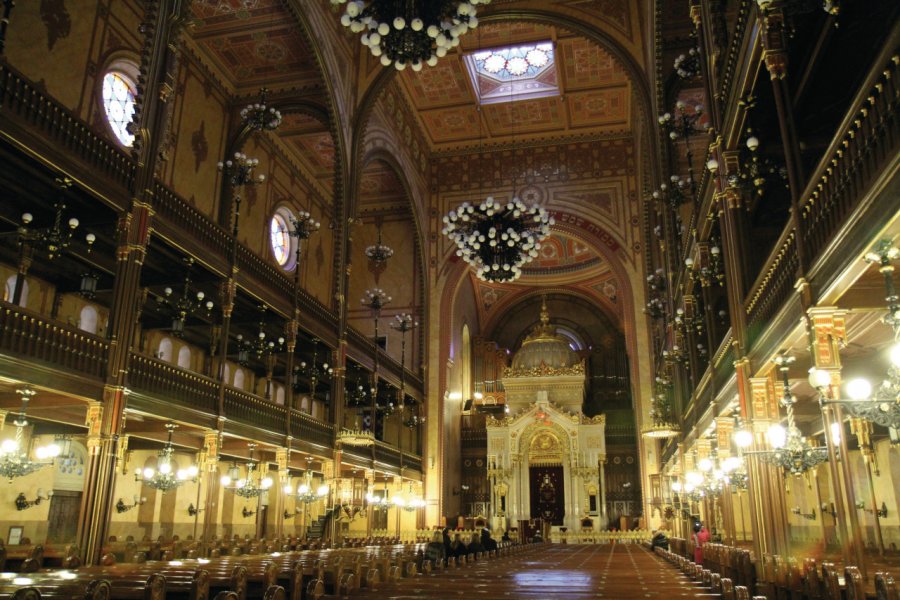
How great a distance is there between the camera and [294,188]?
85.2 ft

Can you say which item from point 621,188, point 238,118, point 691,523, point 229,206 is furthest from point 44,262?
point 621,188

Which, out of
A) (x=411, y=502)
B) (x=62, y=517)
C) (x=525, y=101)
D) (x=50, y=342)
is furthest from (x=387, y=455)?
(x=50, y=342)

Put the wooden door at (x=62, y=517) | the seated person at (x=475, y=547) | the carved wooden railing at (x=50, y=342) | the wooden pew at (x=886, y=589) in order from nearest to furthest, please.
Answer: the wooden pew at (x=886, y=589)
the carved wooden railing at (x=50, y=342)
the seated person at (x=475, y=547)
the wooden door at (x=62, y=517)

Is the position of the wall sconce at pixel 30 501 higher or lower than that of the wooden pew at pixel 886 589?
higher

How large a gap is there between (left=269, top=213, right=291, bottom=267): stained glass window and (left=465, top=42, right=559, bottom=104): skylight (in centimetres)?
864

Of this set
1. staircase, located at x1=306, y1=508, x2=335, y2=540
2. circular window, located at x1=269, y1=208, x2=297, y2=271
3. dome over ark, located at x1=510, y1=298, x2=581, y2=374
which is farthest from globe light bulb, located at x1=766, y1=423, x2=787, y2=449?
dome over ark, located at x1=510, y1=298, x2=581, y2=374

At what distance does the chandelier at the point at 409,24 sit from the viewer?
10.1 metres

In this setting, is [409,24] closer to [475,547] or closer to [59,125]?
[59,125]

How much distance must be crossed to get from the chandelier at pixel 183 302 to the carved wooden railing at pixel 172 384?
6.12ft

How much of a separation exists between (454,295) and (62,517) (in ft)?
57.5

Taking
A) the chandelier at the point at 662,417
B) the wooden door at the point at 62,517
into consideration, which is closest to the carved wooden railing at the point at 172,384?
the wooden door at the point at 62,517

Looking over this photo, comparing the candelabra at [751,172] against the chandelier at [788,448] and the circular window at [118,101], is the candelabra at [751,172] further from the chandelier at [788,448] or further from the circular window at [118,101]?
the circular window at [118,101]

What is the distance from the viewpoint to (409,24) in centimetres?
1023

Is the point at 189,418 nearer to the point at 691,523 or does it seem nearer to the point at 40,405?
the point at 40,405
